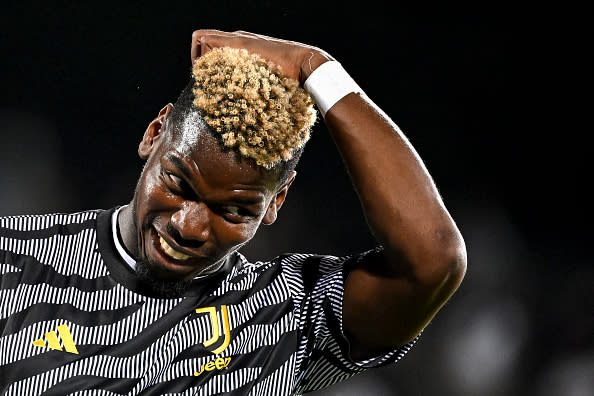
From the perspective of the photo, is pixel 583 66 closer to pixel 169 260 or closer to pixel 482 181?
pixel 482 181

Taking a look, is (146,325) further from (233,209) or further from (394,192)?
(394,192)

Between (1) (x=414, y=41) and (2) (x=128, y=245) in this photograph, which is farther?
(1) (x=414, y=41)

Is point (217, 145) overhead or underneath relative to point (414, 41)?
overhead

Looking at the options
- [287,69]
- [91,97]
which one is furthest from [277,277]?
[91,97]

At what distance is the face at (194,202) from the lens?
1.02 metres

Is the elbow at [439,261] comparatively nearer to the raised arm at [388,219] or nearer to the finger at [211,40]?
the raised arm at [388,219]

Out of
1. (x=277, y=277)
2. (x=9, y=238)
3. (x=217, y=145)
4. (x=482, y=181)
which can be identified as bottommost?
(x=482, y=181)

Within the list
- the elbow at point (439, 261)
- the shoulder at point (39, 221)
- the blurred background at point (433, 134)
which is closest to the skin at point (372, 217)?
the elbow at point (439, 261)

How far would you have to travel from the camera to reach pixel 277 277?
1.18 m

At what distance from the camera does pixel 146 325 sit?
1.11m

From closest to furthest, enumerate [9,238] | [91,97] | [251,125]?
[251,125]
[9,238]
[91,97]

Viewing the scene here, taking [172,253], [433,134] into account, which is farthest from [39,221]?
[433,134]

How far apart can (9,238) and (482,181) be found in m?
1.42

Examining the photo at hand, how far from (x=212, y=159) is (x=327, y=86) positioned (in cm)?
19
